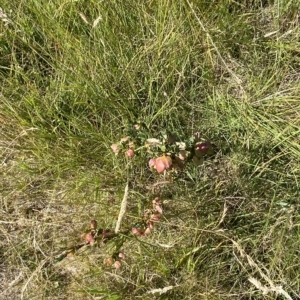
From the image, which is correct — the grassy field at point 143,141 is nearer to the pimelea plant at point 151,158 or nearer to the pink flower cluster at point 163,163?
the pimelea plant at point 151,158

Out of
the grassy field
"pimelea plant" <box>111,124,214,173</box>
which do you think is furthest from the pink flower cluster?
the grassy field

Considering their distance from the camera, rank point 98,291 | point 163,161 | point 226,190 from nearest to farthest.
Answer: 1. point 163,161
2. point 98,291
3. point 226,190

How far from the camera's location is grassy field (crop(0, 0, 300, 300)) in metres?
1.67

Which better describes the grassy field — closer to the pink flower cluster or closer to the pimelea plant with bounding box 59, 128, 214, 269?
the pimelea plant with bounding box 59, 128, 214, 269

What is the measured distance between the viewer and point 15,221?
1.81 meters

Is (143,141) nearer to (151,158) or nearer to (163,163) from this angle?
(151,158)

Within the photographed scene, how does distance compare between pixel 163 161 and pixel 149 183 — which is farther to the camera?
pixel 149 183

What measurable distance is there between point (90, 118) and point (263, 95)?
64 cm

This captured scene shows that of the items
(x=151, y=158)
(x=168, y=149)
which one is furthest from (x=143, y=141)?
(x=168, y=149)

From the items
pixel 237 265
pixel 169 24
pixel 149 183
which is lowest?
pixel 237 265

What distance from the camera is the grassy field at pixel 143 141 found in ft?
5.49

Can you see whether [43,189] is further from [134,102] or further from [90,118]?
[134,102]

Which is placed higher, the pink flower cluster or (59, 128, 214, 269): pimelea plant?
the pink flower cluster

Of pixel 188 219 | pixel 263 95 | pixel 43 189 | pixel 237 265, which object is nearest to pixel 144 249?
pixel 188 219
